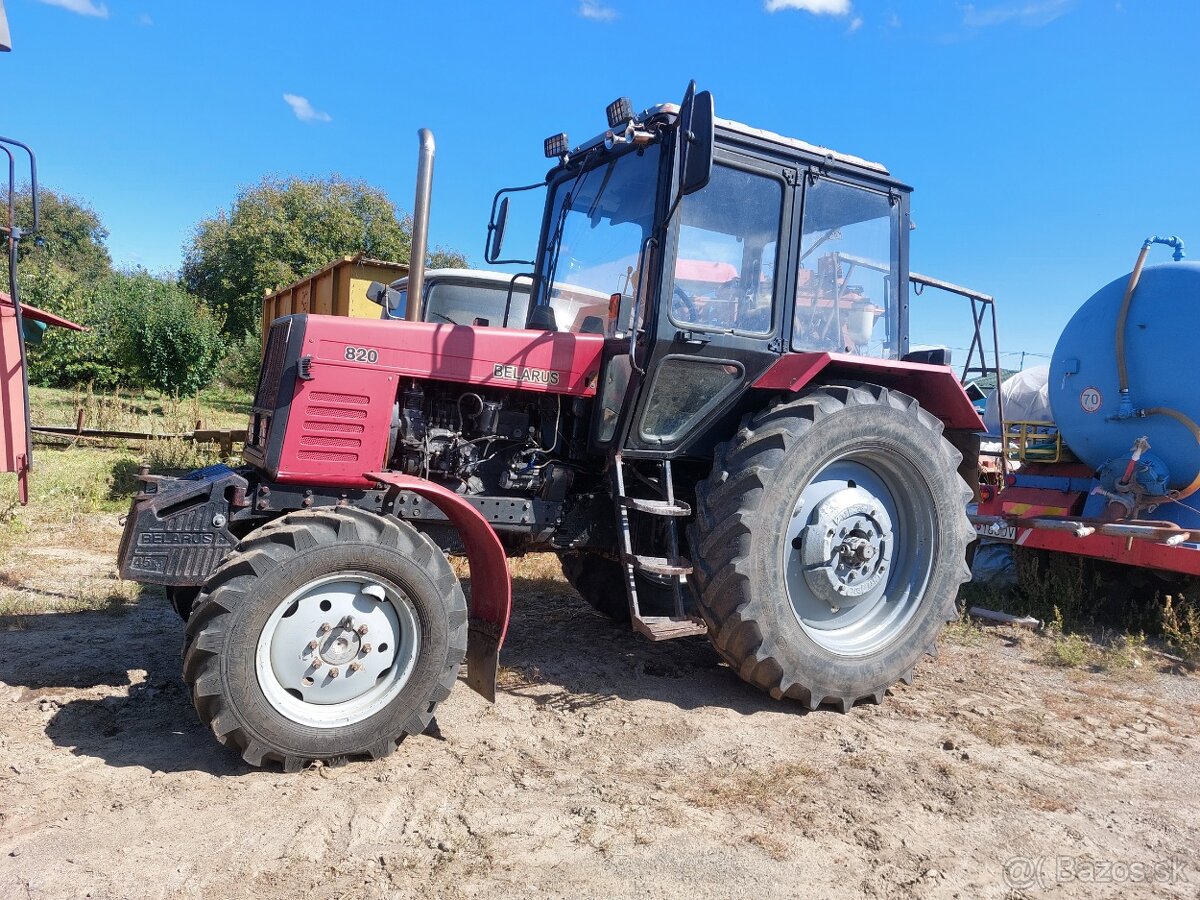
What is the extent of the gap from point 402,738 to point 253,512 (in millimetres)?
1122

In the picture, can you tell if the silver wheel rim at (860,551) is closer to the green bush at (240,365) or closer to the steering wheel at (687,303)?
the steering wheel at (687,303)

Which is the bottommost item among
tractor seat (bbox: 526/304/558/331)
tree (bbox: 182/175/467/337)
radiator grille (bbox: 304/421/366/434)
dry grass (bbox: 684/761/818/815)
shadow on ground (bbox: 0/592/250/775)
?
shadow on ground (bbox: 0/592/250/775)

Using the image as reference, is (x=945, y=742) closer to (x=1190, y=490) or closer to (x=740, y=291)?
(x=740, y=291)

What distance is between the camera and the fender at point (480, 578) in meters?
3.40

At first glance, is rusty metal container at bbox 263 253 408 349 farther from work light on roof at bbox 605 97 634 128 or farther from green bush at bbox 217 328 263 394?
green bush at bbox 217 328 263 394

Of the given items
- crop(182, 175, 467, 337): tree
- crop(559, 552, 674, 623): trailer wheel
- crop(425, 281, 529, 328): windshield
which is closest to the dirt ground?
crop(559, 552, 674, 623): trailer wheel

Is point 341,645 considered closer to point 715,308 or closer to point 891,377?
point 715,308

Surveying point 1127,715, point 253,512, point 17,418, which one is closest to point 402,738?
point 253,512

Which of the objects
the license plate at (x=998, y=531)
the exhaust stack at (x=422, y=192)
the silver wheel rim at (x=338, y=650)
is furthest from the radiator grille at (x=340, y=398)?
the license plate at (x=998, y=531)

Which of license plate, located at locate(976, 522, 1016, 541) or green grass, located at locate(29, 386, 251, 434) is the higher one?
green grass, located at locate(29, 386, 251, 434)

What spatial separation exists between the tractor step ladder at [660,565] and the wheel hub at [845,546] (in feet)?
2.09

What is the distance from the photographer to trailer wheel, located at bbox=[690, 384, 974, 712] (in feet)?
12.1

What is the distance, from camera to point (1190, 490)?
5.39 m

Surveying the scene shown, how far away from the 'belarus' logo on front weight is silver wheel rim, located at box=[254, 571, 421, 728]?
1174mm
